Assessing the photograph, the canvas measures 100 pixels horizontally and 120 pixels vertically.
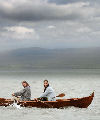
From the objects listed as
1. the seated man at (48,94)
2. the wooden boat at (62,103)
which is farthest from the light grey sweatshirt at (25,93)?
the seated man at (48,94)

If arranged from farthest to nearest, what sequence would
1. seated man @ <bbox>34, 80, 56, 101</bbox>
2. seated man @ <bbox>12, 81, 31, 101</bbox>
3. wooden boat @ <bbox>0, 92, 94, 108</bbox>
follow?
seated man @ <bbox>12, 81, 31, 101</bbox> < wooden boat @ <bbox>0, 92, 94, 108</bbox> < seated man @ <bbox>34, 80, 56, 101</bbox>

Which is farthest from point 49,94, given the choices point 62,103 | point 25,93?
point 25,93

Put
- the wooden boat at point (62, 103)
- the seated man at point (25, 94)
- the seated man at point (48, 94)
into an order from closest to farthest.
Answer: the seated man at point (48, 94)
the wooden boat at point (62, 103)
the seated man at point (25, 94)

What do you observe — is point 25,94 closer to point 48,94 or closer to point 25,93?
point 25,93

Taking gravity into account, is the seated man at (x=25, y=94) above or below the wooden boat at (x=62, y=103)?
above

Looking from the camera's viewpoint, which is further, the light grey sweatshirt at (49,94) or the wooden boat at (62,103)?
the wooden boat at (62,103)

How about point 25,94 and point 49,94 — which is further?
point 25,94

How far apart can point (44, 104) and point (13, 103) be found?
2.04 metres

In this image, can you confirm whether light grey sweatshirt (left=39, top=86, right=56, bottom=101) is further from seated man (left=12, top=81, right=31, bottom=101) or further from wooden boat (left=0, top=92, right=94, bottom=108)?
seated man (left=12, top=81, right=31, bottom=101)

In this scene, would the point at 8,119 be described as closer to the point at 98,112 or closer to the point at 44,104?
the point at 44,104

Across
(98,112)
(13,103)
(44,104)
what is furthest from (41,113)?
(98,112)

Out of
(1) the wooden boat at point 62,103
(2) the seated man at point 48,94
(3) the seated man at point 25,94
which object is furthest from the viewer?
(3) the seated man at point 25,94

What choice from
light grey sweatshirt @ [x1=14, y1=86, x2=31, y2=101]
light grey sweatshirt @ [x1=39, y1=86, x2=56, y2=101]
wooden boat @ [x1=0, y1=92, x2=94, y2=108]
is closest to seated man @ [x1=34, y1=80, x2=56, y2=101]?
light grey sweatshirt @ [x1=39, y1=86, x2=56, y2=101]

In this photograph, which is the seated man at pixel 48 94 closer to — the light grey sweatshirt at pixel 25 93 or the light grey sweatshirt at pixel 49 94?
the light grey sweatshirt at pixel 49 94
